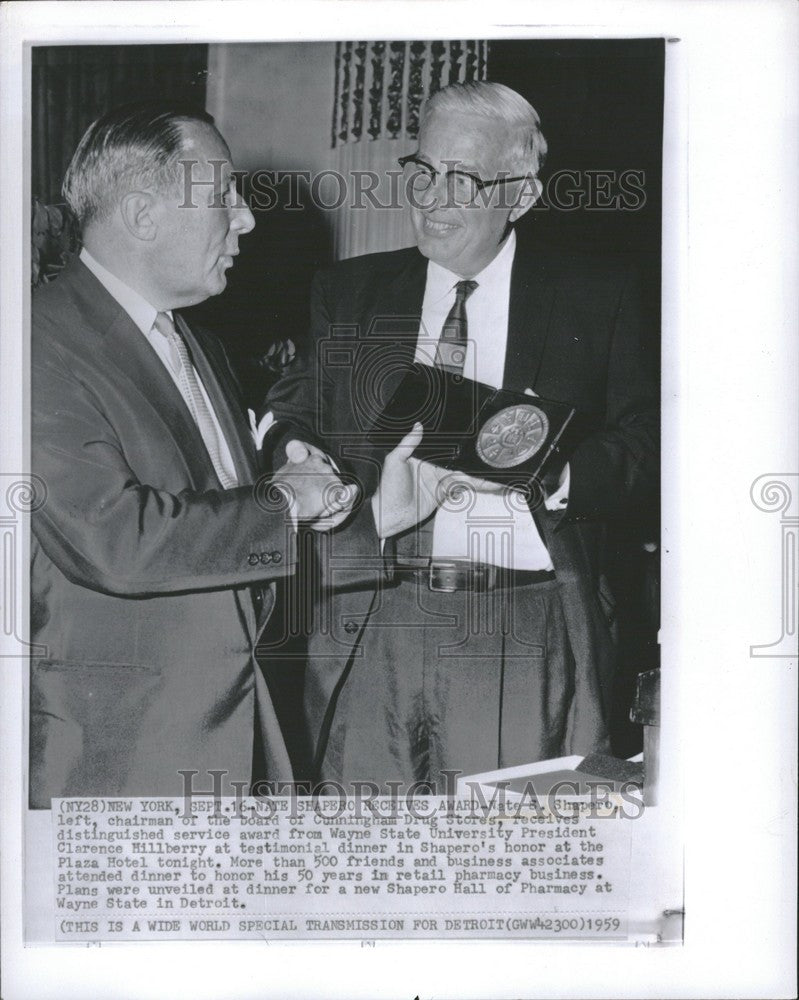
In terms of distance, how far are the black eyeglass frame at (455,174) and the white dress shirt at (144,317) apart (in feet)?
1.93

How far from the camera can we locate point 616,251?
214 cm

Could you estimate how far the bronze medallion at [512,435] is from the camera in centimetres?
211

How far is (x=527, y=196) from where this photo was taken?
213cm

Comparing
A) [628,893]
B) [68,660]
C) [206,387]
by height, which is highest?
[206,387]

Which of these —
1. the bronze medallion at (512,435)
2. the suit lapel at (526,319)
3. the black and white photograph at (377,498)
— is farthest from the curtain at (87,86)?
the bronze medallion at (512,435)

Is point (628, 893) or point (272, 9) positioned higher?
point (272, 9)

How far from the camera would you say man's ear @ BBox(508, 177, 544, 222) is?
6.98 feet

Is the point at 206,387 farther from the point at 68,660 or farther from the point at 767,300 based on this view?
the point at 767,300

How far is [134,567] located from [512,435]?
79 cm

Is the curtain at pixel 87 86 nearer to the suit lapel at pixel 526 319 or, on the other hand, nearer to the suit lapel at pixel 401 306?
the suit lapel at pixel 401 306

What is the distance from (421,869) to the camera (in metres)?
2.13

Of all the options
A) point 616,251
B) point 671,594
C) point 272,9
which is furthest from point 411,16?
point 671,594

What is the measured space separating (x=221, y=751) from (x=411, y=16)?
1512 millimetres

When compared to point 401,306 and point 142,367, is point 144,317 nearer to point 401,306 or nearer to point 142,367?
point 142,367
